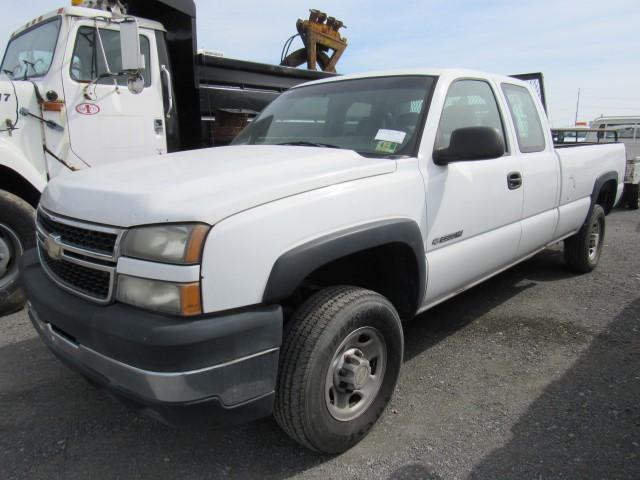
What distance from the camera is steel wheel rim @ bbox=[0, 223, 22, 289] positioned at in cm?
388

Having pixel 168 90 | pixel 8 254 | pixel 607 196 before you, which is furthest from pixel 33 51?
pixel 607 196

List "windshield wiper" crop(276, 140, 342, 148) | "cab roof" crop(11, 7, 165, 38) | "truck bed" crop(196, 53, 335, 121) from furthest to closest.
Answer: "truck bed" crop(196, 53, 335, 121), "cab roof" crop(11, 7, 165, 38), "windshield wiper" crop(276, 140, 342, 148)

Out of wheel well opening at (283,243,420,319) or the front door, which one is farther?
the front door

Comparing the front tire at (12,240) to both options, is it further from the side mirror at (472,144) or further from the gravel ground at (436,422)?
the side mirror at (472,144)

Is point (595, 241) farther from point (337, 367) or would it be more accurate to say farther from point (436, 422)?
point (337, 367)

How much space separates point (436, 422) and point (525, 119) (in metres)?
2.49

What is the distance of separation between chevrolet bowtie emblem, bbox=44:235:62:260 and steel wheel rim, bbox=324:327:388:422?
4.24 feet

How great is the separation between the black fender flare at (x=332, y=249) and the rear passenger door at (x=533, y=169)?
141 centimetres

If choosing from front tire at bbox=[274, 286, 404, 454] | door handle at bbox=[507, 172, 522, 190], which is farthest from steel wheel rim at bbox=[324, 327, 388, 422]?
door handle at bbox=[507, 172, 522, 190]

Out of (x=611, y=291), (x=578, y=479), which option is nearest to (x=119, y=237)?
(x=578, y=479)

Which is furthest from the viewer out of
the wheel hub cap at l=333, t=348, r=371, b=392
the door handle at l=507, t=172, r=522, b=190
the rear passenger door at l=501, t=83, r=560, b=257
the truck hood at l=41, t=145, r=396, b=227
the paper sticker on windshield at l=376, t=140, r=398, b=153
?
the rear passenger door at l=501, t=83, r=560, b=257

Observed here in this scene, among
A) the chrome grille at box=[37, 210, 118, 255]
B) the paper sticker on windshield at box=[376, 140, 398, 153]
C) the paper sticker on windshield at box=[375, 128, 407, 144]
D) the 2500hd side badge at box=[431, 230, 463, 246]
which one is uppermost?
the paper sticker on windshield at box=[375, 128, 407, 144]

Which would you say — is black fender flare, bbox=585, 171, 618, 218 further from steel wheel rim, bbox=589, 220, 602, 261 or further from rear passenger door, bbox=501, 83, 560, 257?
rear passenger door, bbox=501, 83, 560, 257

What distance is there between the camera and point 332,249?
2064 mm
